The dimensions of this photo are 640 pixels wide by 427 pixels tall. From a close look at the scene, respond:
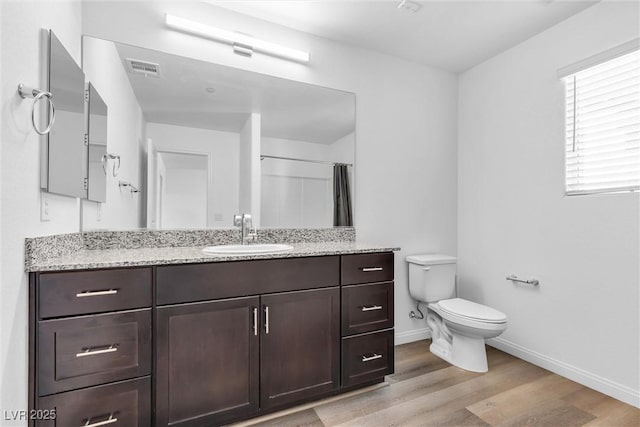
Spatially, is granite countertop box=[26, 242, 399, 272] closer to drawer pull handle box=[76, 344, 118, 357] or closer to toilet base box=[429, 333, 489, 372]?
drawer pull handle box=[76, 344, 118, 357]

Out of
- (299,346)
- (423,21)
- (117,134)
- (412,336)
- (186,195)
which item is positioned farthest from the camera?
(412,336)

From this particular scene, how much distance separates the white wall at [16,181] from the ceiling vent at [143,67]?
55 cm

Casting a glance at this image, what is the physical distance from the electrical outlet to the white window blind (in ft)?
9.63

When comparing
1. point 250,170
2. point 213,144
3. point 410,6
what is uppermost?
point 410,6

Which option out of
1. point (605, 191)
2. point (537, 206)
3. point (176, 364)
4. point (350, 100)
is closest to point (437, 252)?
point (537, 206)

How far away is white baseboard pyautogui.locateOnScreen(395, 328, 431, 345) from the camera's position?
257 centimetres

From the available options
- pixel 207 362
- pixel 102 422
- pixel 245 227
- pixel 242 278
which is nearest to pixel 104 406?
pixel 102 422

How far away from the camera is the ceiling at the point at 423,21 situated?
1.95 m

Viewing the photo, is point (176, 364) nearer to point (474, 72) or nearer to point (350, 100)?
point (350, 100)

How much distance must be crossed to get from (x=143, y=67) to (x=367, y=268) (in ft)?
5.89

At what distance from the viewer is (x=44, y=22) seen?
3.97 ft

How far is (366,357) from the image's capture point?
1826mm

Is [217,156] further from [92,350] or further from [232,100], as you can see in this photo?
[92,350]

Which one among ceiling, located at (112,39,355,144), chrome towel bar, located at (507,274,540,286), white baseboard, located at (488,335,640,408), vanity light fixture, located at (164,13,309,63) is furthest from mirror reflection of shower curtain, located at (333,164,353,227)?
white baseboard, located at (488,335,640,408)
